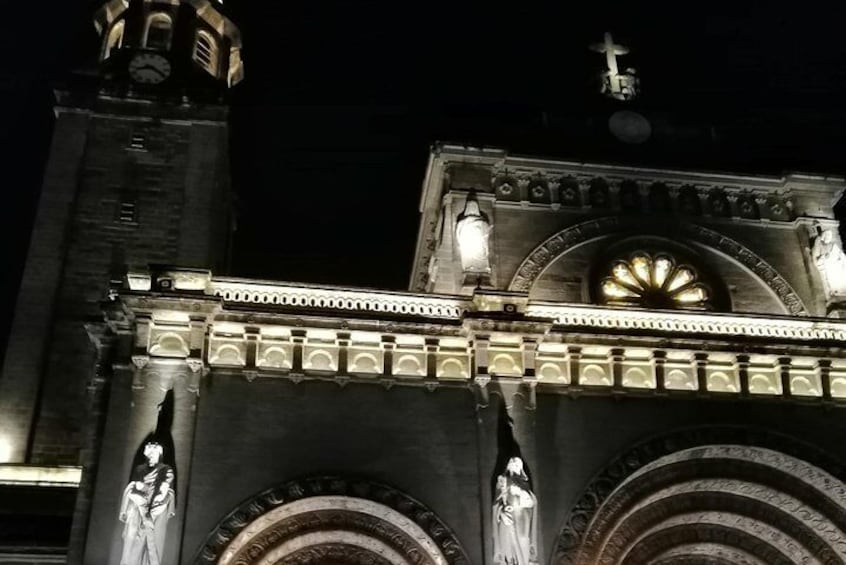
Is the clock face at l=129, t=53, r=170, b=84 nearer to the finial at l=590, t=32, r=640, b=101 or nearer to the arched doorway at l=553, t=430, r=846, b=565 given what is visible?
the finial at l=590, t=32, r=640, b=101

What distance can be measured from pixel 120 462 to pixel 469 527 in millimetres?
7260

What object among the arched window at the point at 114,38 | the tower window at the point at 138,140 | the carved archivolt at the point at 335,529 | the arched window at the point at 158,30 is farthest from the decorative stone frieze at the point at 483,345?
the arched window at the point at 114,38

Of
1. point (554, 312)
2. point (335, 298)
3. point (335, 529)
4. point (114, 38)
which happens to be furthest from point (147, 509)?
point (114, 38)

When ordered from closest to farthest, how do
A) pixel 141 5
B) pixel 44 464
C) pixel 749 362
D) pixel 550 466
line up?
pixel 550 466
pixel 749 362
pixel 44 464
pixel 141 5

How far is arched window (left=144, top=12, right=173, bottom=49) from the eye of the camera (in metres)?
33.8

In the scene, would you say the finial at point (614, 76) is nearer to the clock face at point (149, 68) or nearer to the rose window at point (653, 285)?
the rose window at point (653, 285)

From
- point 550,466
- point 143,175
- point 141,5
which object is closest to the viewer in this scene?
point 550,466

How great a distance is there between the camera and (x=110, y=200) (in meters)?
30.0

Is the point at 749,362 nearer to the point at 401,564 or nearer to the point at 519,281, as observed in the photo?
the point at 519,281

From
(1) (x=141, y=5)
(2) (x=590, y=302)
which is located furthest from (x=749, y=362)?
(1) (x=141, y=5)

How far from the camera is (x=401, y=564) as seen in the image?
2169cm

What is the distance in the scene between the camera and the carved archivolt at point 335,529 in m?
20.9

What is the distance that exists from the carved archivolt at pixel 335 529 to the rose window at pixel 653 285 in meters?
9.04

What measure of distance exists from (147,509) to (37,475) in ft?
24.1
